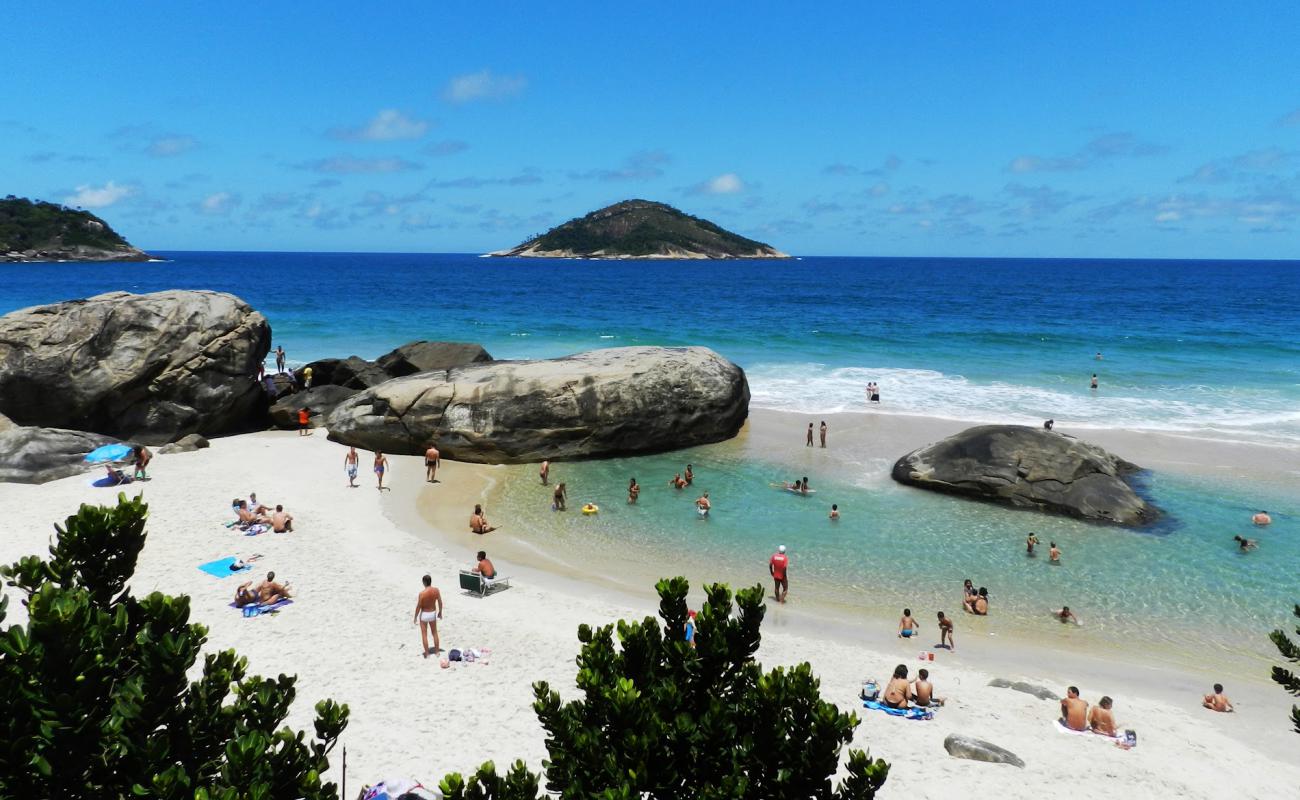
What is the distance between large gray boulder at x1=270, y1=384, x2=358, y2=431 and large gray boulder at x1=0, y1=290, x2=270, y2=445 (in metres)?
1.87

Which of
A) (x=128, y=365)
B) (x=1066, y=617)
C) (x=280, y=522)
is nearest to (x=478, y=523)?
(x=280, y=522)

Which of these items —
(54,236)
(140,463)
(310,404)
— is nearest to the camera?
(140,463)

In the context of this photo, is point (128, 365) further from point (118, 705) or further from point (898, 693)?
point (898, 693)

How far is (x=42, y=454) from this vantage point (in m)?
22.7

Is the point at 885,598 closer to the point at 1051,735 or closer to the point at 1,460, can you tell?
the point at 1051,735

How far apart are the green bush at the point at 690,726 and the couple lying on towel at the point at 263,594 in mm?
10963

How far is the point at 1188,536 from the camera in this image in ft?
65.8

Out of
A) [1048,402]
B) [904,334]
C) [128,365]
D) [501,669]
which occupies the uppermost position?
[904,334]

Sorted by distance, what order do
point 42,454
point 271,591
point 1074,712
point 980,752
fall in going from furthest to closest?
point 42,454
point 271,591
point 1074,712
point 980,752

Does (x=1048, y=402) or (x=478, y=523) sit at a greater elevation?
(x=1048, y=402)

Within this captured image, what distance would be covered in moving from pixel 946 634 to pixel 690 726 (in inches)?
421

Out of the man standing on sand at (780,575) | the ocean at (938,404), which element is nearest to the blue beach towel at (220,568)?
the ocean at (938,404)

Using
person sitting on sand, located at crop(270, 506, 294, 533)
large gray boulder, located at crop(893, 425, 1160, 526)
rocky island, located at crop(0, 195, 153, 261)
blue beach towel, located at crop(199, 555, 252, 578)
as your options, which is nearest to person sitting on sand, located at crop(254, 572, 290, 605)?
blue beach towel, located at crop(199, 555, 252, 578)

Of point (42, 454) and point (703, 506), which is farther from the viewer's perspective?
point (42, 454)
